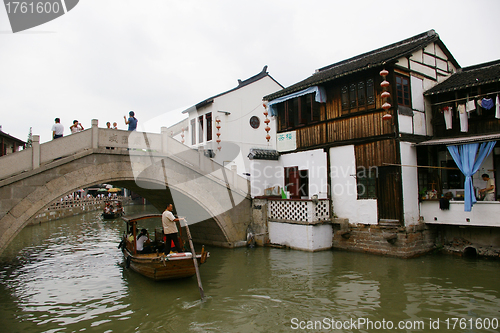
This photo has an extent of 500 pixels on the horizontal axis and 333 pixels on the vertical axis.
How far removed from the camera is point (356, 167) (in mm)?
13320

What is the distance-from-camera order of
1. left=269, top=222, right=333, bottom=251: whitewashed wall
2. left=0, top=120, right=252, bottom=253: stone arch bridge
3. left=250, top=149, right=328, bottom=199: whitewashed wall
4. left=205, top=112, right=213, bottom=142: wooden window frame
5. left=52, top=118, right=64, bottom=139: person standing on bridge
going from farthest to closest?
1. left=205, top=112, right=213, bottom=142: wooden window frame
2. left=250, top=149, right=328, bottom=199: whitewashed wall
3. left=269, top=222, right=333, bottom=251: whitewashed wall
4. left=52, top=118, right=64, bottom=139: person standing on bridge
5. left=0, top=120, right=252, bottom=253: stone arch bridge

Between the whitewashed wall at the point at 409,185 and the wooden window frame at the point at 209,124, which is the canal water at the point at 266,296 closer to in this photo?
the whitewashed wall at the point at 409,185

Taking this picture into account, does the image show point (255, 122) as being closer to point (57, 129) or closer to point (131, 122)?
point (131, 122)

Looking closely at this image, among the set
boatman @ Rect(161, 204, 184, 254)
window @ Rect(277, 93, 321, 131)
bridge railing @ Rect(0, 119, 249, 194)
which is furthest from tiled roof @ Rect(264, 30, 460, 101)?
boatman @ Rect(161, 204, 184, 254)

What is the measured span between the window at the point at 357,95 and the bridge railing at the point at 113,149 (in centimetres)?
570

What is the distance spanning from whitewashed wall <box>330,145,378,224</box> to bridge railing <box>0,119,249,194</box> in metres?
4.16

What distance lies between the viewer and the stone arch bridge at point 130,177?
10172mm

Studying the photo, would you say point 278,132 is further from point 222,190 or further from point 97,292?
point 97,292

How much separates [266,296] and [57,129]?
9245 mm

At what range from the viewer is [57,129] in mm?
11859

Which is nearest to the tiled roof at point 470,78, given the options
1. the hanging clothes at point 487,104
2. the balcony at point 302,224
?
the hanging clothes at point 487,104

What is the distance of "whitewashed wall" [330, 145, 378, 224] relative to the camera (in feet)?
42.4

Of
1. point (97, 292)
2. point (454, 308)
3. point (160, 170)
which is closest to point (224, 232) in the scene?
point (160, 170)

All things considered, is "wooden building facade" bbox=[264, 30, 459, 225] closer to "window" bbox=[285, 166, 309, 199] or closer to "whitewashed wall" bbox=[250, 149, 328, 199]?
"whitewashed wall" bbox=[250, 149, 328, 199]
